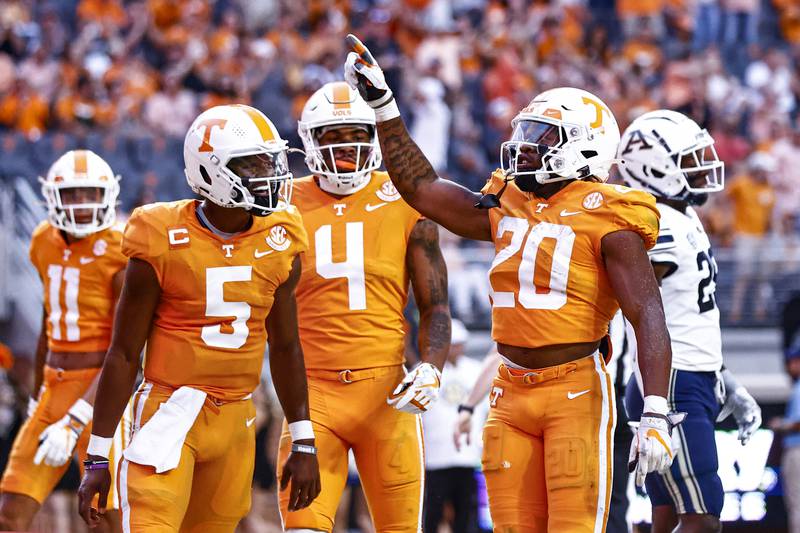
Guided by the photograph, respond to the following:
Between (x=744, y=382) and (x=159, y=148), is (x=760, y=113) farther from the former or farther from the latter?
(x=159, y=148)

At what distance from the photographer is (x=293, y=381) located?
4.47 m

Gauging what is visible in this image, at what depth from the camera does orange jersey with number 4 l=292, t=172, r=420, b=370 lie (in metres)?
4.95

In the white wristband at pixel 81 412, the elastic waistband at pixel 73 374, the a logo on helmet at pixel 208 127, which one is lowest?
the white wristband at pixel 81 412

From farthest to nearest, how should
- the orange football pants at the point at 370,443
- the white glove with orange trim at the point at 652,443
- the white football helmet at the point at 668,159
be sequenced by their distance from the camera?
the white football helmet at the point at 668,159 < the orange football pants at the point at 370,443 < the white glove with orange trim at the point at 652,443

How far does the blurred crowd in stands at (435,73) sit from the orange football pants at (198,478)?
19.6 ft

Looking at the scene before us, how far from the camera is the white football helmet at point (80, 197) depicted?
596 centimetres

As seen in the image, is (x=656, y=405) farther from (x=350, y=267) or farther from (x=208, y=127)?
(x=208, y=127)

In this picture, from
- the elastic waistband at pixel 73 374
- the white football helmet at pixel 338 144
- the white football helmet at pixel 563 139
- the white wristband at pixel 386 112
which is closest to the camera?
the white football helmet at pixel 563 139

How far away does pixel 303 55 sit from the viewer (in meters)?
12.9

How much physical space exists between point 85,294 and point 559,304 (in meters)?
2.59

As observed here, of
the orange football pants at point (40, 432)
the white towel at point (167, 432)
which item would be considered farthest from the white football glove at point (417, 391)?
the orange football pants at point (40, 432)

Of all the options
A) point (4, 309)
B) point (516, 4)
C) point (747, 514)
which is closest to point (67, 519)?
point (4, 309)

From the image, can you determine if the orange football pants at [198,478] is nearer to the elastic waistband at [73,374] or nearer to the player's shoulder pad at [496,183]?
the player's shoulder pad at [496,183]

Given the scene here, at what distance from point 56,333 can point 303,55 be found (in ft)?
24.1
